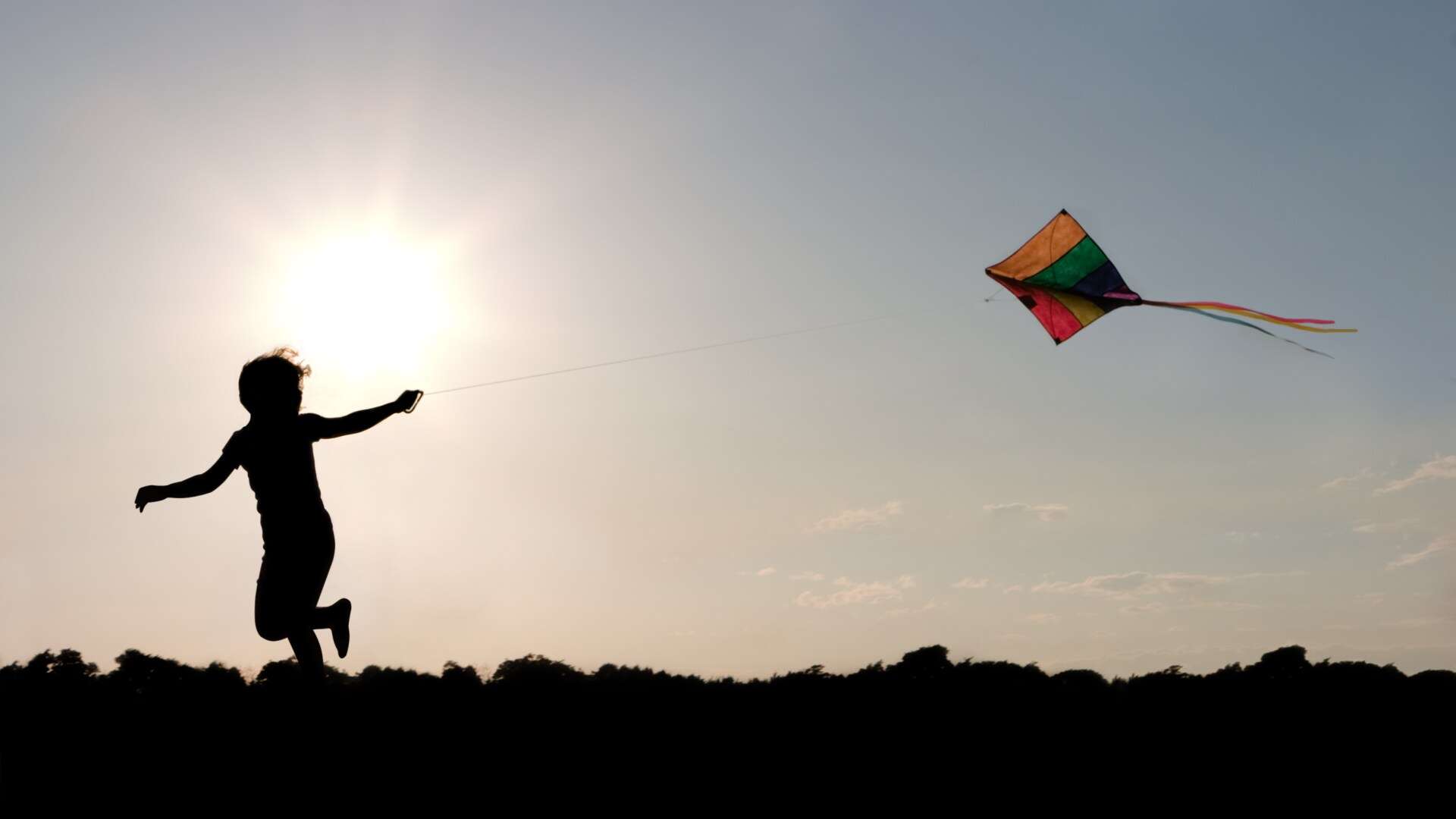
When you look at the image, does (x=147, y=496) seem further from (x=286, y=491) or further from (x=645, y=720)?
(x=645, y=720)

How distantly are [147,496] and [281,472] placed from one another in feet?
3.02

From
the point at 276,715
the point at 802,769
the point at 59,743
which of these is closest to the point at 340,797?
the point at 276,715

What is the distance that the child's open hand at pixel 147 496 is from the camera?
7809mm

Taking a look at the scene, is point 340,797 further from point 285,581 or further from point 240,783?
point 285,581

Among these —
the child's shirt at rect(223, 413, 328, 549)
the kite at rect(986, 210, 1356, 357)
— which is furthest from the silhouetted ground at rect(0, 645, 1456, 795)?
the kite at rect(986, 210, 1356, 357)

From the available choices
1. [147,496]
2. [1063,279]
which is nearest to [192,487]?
[147,496]

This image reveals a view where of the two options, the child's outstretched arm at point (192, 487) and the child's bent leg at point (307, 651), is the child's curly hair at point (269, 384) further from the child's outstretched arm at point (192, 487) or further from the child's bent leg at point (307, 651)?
the child's bent leg at point (307, 651)

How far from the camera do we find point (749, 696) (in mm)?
8672

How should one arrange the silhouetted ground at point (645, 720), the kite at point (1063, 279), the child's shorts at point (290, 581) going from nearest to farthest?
the silhouetted ground at point (645, 720) < the child's shorts at point (290, 581) < the kite at point (1063, 279)

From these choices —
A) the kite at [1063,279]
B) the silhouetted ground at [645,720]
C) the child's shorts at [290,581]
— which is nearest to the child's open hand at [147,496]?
the child's shorts at [290,581]

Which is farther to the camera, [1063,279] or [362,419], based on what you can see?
[1063,279]

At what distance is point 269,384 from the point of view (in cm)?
802

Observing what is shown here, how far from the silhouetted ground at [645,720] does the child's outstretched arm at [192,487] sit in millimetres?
1514

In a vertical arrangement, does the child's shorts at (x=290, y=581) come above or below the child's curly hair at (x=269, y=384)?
below
